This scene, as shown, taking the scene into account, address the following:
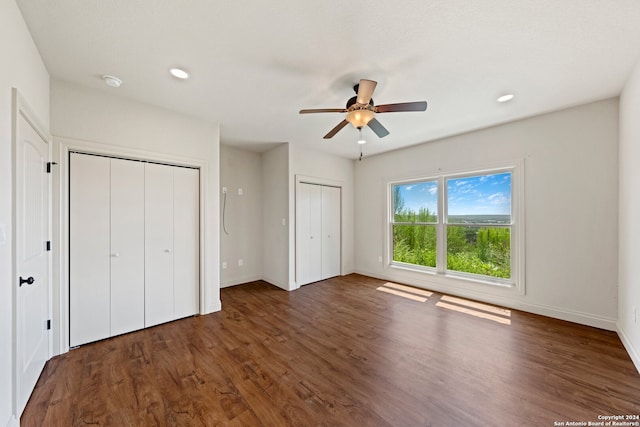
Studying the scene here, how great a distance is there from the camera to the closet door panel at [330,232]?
5.00 m

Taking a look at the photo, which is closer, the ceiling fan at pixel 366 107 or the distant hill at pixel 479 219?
the ceiling fan at pixel 366 107

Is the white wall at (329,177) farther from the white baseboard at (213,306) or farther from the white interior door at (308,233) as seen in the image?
the white baseboard at (213,306)

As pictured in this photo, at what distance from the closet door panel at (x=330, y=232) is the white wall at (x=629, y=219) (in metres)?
3.89

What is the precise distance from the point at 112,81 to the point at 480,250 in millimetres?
5075

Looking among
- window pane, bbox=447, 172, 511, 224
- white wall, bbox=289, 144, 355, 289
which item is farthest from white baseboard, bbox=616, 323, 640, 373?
white wall, bbox=289, 144, 355, 289

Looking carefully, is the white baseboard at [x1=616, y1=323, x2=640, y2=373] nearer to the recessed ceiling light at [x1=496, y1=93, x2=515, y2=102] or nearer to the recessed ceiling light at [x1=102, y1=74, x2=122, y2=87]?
the recessed ceiling light at [x1=496, y1=93, x2=515, y2=102]

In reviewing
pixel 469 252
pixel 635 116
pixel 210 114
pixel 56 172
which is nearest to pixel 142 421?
pixel 56 172

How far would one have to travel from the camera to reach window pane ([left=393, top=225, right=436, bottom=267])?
439 cm

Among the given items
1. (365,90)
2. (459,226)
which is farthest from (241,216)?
(459,226)

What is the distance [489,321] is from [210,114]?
4.34 metres

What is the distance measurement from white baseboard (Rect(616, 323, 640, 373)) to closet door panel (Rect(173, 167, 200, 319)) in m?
4.48

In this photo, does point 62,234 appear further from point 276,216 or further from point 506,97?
point 506,97

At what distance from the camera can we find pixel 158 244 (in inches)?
115

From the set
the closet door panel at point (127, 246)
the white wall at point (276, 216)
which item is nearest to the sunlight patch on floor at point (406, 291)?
the white wall at point (276, 216)
